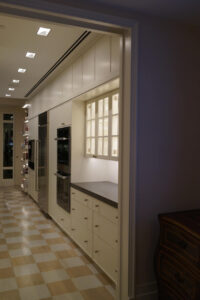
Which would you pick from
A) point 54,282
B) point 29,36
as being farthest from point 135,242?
point 29,36

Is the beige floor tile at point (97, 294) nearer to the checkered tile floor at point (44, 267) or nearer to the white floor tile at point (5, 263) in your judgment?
the checkered tile floor at point (44, 267)

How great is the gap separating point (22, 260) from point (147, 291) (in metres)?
1.75

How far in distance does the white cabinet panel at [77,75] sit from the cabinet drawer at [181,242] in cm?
233

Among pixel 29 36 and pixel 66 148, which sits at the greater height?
pixel 29 36

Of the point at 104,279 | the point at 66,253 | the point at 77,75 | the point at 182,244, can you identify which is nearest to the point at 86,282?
the point at 104,279

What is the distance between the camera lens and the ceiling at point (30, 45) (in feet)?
10.3

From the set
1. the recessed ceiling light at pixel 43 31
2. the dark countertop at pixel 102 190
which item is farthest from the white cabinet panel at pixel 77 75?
the dark countertop at pixel 102 190

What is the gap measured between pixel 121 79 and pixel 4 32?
1720mm

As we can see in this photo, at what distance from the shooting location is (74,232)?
4.08 m

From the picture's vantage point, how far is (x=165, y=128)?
2.51 meters

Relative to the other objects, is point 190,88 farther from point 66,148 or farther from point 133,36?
point 66,148

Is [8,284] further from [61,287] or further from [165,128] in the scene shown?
[165,128]

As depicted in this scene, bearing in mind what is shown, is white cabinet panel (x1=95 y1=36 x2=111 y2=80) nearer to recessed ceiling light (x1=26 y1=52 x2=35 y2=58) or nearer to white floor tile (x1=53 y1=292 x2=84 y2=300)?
recessed ceiling light (x1=26 y1=52 x2=35 y2=58)

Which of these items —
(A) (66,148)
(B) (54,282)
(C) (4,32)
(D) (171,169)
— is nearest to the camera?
(D) (171,169)
